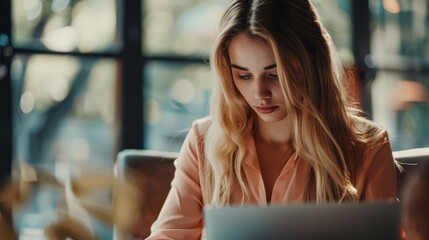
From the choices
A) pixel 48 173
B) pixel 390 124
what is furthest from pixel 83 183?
pixel 390 124

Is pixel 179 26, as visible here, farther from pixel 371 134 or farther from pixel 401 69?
pixel 371 134

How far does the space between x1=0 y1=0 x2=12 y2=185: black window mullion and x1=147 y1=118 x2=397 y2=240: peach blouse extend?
3.34 feet

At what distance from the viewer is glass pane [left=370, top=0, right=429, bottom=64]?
13.5 feet

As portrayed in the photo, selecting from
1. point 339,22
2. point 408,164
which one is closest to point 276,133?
point 408,164

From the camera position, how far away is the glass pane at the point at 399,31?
411 cm

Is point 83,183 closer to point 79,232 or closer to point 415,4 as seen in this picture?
point 79,232

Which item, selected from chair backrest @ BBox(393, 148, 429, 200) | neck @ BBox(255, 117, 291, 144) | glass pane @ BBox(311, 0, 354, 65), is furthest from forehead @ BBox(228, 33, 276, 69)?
glass pane @ BBox(311, 0, 354, 65)

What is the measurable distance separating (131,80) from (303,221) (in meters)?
2.22

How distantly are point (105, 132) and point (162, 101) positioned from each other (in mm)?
325

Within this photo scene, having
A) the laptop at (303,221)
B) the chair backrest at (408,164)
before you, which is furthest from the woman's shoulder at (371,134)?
the laptop at (303,221)

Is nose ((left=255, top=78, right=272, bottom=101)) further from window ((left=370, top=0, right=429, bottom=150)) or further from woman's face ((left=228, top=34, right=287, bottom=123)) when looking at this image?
window ((left=370, top=0, right=429, bottom=150))

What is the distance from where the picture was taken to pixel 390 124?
4.16 metres

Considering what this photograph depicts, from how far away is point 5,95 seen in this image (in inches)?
117

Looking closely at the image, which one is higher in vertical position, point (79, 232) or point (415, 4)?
point (415, 4)
